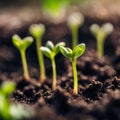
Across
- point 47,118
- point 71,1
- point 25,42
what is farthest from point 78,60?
point 71,1

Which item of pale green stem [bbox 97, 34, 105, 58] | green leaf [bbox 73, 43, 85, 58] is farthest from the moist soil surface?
green leaf [bbox 73, 43, 85, 58]

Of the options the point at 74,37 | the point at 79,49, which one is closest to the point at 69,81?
the point at 79,49

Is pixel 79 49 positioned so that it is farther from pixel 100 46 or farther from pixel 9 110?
pixel 100 46

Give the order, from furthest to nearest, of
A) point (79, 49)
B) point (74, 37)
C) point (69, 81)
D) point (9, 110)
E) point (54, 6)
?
point (54, 6) < point (74, 37) < point (69, 81) < point (79, 49) < point (9, 110)

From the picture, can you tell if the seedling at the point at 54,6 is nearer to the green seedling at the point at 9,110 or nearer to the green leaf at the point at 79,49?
the green leaf at the point at 79,49

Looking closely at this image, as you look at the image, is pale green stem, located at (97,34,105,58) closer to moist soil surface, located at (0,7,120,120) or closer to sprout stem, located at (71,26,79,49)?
moist soil surface, located at (0,7,120,120)

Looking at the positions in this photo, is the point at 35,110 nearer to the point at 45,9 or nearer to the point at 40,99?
the point at 40,99

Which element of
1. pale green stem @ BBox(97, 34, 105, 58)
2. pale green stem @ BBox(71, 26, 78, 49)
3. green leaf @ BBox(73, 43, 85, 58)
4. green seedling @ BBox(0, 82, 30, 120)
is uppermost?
pale green stem @ BBox(71, 26, 78, 49)

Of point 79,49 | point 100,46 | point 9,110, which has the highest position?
point 100,46
